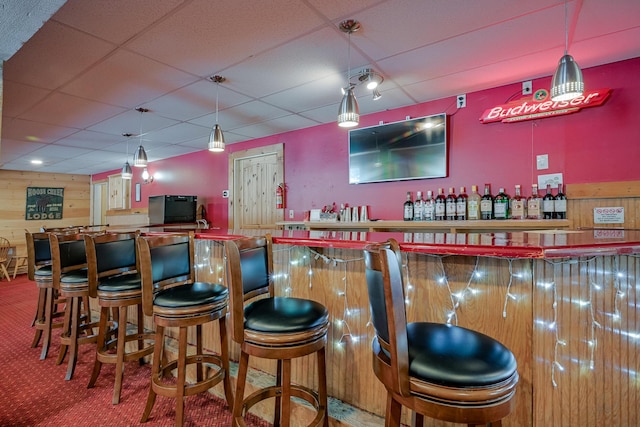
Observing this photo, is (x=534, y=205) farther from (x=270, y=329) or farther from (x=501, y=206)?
(x=270, y=329)

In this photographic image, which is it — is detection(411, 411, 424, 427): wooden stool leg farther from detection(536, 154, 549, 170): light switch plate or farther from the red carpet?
detection(536, 154, 549, 170): light switch plate

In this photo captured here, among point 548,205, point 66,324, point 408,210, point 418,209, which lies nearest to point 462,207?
point 418,209

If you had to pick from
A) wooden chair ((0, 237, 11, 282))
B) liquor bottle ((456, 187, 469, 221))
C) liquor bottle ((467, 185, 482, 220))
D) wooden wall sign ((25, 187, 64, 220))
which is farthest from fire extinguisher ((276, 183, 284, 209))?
wooden wall sign ((25, 187, 64, 220))

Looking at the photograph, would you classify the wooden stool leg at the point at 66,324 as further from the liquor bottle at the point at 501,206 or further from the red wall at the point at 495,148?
the liquor bottle at the point at 501,206

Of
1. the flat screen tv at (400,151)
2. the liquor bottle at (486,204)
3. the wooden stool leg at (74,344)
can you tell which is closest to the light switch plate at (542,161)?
the liquor bottle at (486,204)

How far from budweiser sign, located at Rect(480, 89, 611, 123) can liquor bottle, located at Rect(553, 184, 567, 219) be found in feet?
2.44

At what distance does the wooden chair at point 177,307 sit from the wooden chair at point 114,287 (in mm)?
328

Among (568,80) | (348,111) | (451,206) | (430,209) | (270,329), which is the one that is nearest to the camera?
(270,329)

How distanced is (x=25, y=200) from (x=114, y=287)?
8.14 m

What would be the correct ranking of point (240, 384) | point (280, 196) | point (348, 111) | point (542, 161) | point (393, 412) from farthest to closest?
1. point (280, 196)
2. point (542, 161)
3. point (348, 111)
4. point (240, 384)
5. point (393, 412)

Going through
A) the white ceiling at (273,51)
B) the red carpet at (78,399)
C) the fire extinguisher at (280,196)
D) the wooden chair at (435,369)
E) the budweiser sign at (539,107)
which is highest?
the white ceiling at (273,51)

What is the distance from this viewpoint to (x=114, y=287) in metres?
1.92

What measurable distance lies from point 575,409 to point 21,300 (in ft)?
21.1

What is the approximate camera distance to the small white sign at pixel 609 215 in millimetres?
2635
